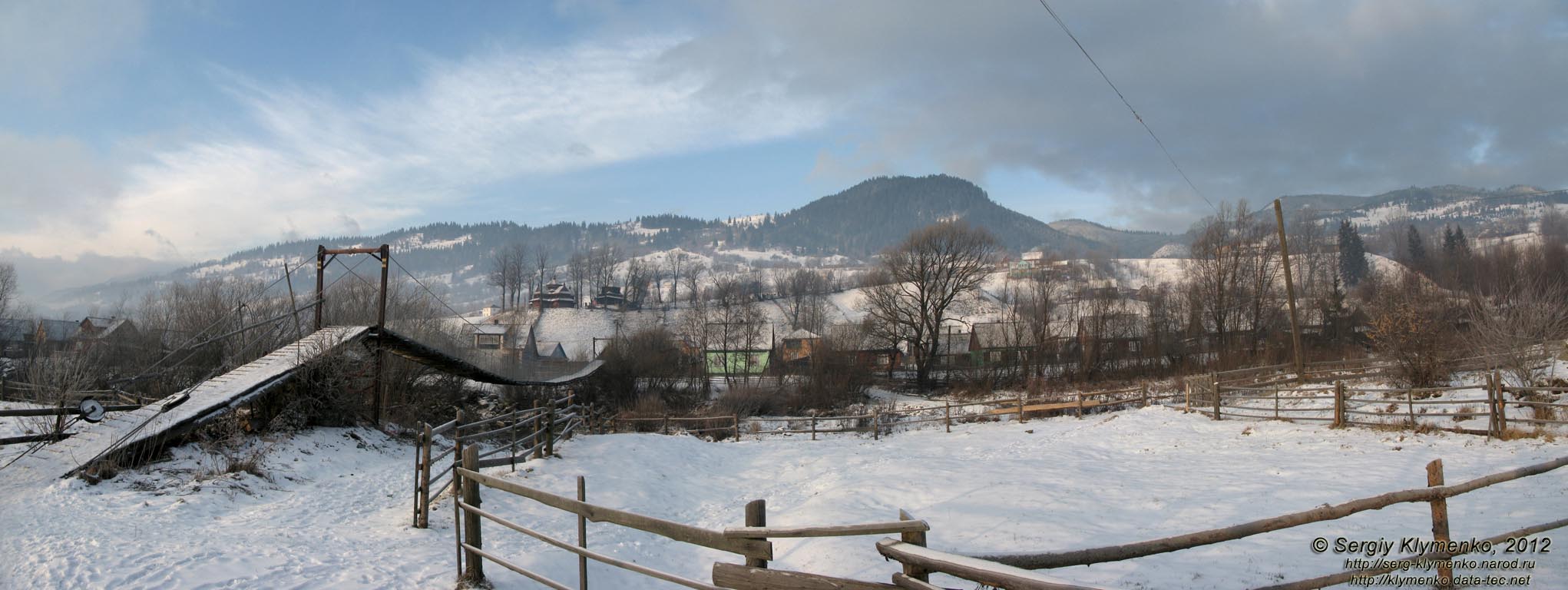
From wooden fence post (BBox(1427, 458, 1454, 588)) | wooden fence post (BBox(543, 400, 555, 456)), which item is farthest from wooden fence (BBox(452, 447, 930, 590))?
wooden fence post (BBox(543, 400, 555, 456))

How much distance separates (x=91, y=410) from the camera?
1384cm

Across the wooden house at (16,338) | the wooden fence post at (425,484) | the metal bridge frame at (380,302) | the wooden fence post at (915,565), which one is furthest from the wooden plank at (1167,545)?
the wooden house at (16,338)

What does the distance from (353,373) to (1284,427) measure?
2447 centimetres

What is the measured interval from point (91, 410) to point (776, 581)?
51.6ft

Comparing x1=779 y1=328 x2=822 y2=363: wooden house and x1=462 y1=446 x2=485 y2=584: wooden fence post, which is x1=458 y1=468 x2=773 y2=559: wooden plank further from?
x1=779 y1=328 x2=822 y2=363: wooden house

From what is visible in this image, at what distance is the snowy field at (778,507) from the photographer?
780cm

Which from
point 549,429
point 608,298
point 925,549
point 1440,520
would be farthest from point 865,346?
point 608,298

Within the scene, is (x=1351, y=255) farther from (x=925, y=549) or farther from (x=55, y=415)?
(x=55, y=415)

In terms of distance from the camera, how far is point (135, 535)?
8742mm

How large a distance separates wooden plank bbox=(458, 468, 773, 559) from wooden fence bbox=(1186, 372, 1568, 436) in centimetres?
1777

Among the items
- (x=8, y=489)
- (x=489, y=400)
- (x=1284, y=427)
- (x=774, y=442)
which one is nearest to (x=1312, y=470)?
(x=1284, y=427)

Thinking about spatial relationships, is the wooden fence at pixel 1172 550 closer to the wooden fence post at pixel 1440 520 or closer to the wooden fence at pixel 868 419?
the wooden fence post at pixel 1440 520

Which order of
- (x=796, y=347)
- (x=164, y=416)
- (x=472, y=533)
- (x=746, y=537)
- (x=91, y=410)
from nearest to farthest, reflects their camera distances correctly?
1. (x=746, y=537)
2. (x=472, y=533)
3. (x=164, y=416)
4. (x=91, y=410)
5. (x=796, y=347)

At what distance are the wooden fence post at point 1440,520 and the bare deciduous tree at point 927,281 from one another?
165 ft
